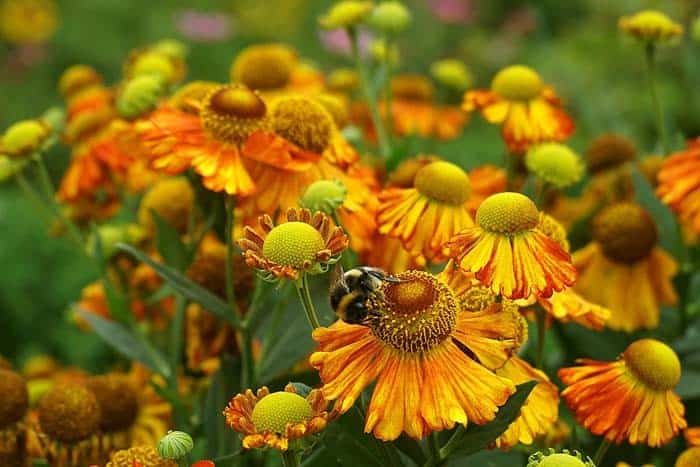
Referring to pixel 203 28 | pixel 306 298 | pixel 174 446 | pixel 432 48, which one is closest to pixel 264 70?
pixel 306 298

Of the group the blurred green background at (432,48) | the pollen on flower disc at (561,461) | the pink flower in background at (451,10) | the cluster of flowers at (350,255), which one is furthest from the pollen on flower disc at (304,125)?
the pink flower in background at (451,10)

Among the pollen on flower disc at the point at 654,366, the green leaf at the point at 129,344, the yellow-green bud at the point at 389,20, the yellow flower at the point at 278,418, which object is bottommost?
the green leaf at the point at 129,344

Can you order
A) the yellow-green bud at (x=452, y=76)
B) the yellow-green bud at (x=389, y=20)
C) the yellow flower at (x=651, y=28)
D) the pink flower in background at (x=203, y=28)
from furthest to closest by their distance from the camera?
1. the pink flower in background at (x=203, y=28)
2. the yellow-green bud at (x=452, y=76)
3. the yellow-green bud at (x=389, y=20)
4. the yellow flower at (x=651, y=28)

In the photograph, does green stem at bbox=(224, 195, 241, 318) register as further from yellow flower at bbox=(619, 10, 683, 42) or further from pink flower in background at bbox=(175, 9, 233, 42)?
pink flower in background at bbox=(175, 9, 233, 42)

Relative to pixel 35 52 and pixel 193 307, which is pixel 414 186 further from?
pixel 35 52

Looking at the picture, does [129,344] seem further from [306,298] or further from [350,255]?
[306,298]

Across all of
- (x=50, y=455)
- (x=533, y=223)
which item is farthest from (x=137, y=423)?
(x=533, y=223)

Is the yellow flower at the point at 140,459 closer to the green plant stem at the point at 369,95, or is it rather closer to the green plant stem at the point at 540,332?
the green plant stem at the point at 540,332
